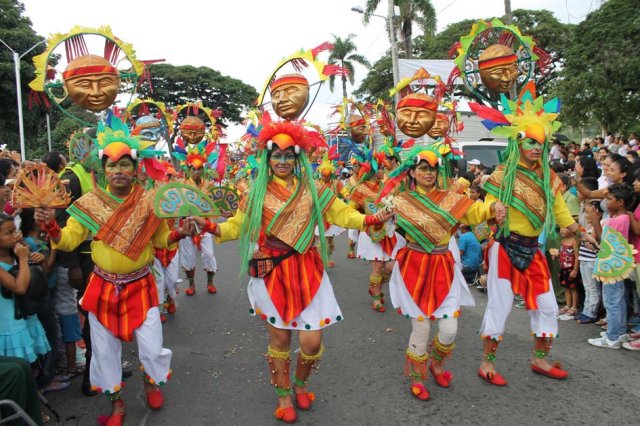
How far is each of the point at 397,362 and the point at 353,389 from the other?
0.70 meters

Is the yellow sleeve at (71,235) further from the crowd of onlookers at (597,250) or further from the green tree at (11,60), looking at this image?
the green tree at (11,60)

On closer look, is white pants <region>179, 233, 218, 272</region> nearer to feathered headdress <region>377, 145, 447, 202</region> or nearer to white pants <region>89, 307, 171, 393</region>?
white pants <region>89, 307, 171, 393</region>

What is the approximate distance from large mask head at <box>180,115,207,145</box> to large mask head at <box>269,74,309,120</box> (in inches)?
164

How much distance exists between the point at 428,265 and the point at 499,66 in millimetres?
1867

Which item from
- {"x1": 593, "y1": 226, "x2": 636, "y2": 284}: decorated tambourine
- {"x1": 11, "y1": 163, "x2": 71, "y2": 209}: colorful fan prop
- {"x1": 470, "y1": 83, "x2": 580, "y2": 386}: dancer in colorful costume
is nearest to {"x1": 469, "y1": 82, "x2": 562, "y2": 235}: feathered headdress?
{"x1": 470, "y1": 83, "x2": 580, "y2": 386}: dancer in colorful costume

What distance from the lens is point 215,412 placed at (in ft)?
12.0

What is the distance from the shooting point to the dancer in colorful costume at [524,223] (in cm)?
393

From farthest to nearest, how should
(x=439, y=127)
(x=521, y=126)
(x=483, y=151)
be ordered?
(x=483, y=151), (x=439, y=127), (x=521, y=126)

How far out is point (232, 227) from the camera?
354cm

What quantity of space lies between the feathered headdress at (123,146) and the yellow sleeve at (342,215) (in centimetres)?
137

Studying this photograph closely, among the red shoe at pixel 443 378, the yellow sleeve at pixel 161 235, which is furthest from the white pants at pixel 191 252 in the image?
the red shoe at pixel 443 378

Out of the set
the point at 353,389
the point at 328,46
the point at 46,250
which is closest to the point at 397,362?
the point at 353,389

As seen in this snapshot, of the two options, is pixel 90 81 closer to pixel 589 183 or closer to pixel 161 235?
pixel 161 235

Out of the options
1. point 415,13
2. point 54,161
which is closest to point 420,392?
point 54,161
